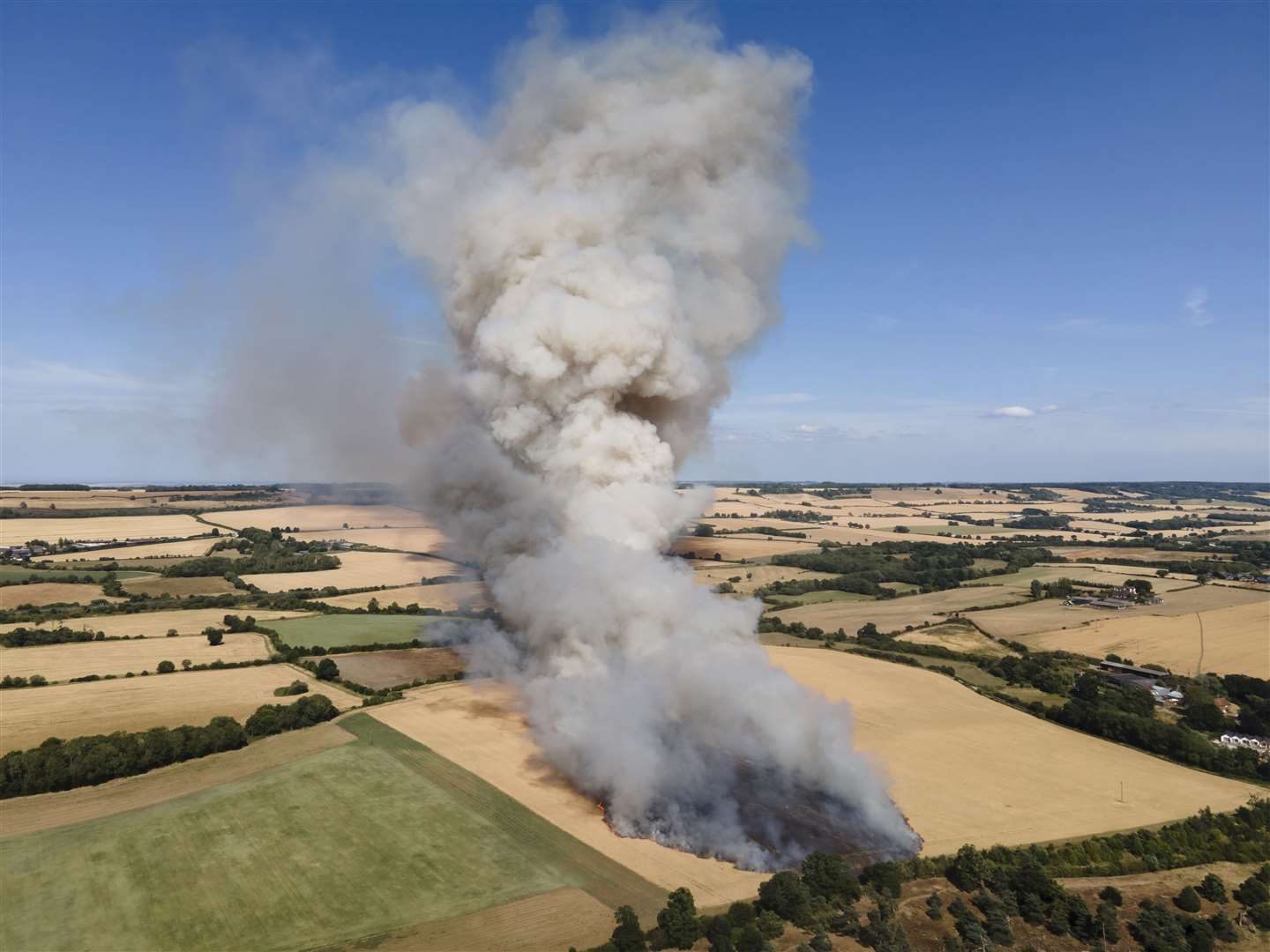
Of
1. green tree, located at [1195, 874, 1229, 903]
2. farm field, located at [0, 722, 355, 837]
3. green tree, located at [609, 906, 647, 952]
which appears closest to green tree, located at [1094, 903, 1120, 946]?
green tree, located at [1195, 874, 1229, 903]

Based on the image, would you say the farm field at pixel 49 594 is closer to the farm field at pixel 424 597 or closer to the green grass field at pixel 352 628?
the green grass field at pixel 352 628

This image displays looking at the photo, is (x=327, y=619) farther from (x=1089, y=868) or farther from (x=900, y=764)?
(x=1089, y=868)

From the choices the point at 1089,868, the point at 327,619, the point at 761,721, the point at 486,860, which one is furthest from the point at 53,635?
the point at 1089,868

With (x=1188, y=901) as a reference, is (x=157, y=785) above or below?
above

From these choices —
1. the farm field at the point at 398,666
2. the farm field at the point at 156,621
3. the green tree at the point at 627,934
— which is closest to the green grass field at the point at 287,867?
the green tree at the point at 627,934

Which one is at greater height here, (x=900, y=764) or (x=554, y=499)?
(x=554, y=499)

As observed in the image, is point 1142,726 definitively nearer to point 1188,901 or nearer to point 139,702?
point 1188,901

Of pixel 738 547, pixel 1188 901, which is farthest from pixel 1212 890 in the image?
pixel 738 547
